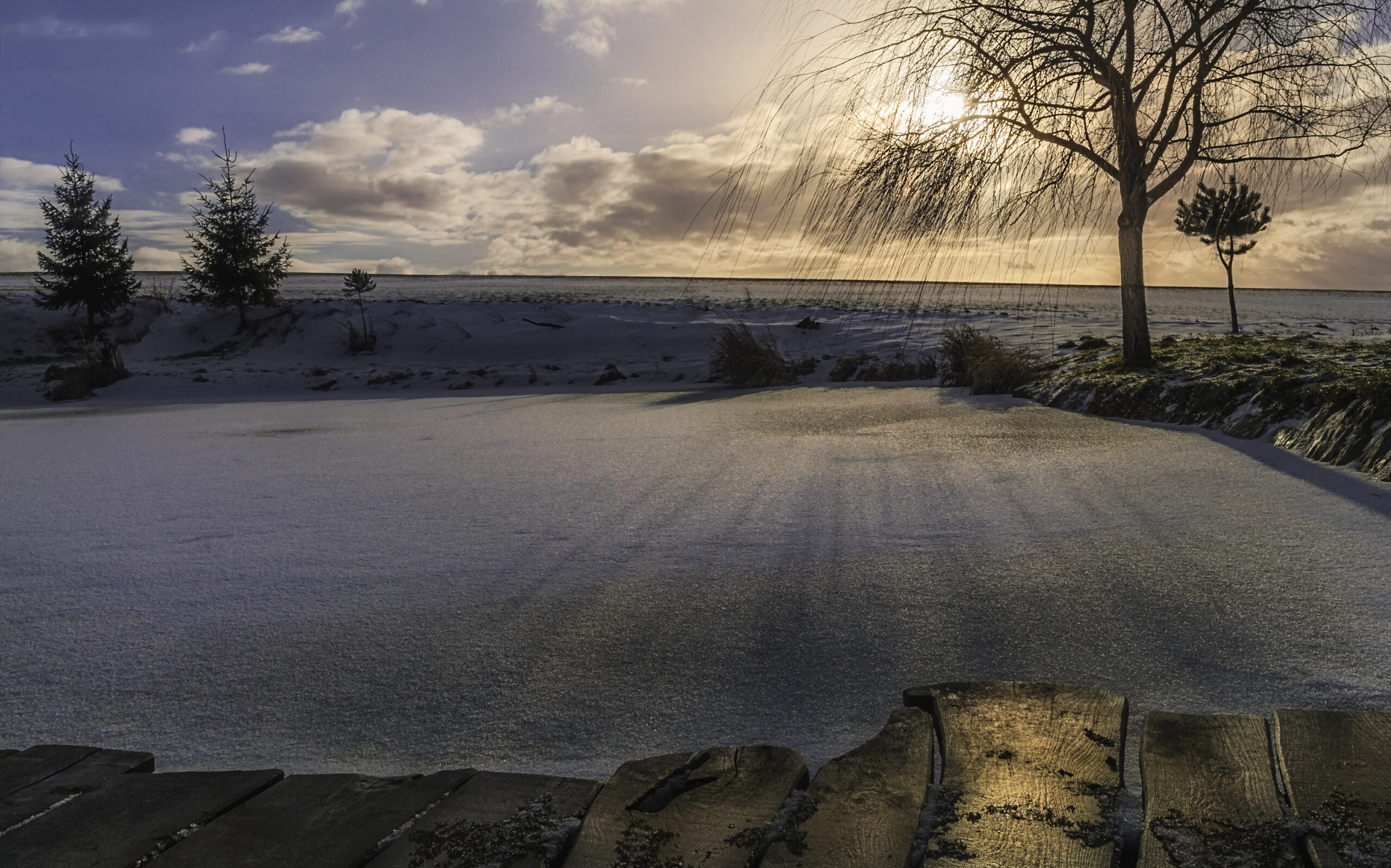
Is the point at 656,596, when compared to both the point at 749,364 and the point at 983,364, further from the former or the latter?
the point at 749,364

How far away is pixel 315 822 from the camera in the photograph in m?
1.43

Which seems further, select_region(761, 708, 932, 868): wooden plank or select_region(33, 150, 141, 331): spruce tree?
select_region(33, 150, 141, 331): spruce tree

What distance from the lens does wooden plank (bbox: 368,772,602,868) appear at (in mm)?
1282

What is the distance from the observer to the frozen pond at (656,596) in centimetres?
220

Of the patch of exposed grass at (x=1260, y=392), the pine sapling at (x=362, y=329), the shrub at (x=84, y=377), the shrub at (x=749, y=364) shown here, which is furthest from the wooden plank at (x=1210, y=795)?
the pine sapling at (x=362, y=329)

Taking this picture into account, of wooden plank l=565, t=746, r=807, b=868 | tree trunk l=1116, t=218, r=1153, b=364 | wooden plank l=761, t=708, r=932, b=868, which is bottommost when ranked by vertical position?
wooden plank l=565, t=746, r=807, b=868

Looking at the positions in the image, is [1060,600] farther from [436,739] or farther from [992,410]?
[992,410]

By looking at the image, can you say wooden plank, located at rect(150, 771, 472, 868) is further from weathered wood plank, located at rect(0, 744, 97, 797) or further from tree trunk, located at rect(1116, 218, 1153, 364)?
tree trunk, located at rect(1116, 218, 1153, 364)

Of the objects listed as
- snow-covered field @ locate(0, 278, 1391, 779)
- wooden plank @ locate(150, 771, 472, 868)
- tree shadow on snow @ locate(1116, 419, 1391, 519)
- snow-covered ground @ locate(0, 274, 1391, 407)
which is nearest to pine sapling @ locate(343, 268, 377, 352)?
snow-covered ground @ locate(0, 274, 1391, 407)

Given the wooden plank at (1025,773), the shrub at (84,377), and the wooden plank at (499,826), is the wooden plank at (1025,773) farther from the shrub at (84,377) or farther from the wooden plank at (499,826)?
the shrub at (84,377)

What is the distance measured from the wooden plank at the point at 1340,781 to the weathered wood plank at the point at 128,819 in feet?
5.58

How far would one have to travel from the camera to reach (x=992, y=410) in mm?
7656

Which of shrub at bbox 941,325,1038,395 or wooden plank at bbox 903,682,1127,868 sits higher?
shrub at bbox 941,325,1038,395

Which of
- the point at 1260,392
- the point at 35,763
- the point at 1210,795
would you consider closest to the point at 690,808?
the point at 1210,795
